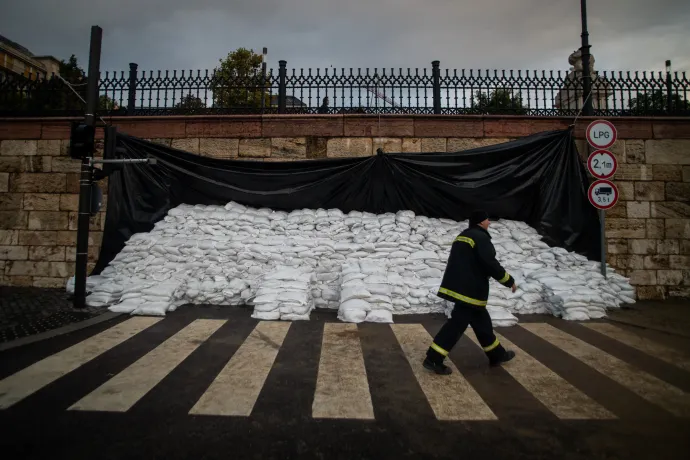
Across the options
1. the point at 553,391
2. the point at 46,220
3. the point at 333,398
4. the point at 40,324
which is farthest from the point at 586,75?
the point at 46,220

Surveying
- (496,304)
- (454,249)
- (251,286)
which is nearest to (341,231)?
(251,286)

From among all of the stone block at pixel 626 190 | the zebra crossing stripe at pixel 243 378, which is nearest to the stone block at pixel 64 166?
the zebra crossing stripe at pixel 243 378

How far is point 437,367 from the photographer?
11.8 ft

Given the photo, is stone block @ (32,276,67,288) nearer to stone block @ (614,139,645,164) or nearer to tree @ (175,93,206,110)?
tree @ (175,93,206,110)

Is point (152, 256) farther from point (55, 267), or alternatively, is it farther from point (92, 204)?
point (55, 267)

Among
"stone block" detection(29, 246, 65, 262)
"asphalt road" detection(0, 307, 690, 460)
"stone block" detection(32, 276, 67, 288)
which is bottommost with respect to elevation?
"asphalt road" detection(0, 307, 690, 460)

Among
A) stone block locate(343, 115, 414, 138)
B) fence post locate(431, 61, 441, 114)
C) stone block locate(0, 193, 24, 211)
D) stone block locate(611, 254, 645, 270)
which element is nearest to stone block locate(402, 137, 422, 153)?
stone block locate(343, 115, 414, 138)

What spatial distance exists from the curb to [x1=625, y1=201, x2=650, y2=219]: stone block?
34.5 feet

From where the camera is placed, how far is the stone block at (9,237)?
324 inches

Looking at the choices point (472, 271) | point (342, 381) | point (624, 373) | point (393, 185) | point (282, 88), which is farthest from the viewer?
point (282, 88)

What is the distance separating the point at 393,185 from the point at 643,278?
5.91 meters

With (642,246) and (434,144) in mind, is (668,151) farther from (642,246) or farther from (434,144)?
(434,144)

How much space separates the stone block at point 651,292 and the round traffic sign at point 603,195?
2489 mm

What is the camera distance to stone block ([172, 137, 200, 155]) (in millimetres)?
8398
